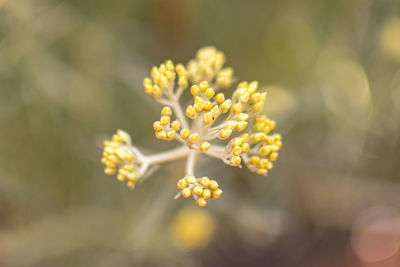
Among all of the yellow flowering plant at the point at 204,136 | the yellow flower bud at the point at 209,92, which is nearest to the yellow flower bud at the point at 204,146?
the yellow flowering plant at the point at 204,136

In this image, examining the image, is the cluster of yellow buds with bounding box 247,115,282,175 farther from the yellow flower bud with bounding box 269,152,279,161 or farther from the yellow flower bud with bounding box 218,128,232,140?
the yellow flower bud with bounding box 218,128,232,140

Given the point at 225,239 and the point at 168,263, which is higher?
the point at 225,239

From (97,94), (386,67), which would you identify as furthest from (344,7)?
A: (97,94)

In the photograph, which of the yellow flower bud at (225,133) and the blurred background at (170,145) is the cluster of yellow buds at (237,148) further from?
the blurred background at (170,145)

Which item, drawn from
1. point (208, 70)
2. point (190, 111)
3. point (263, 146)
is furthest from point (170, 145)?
point (190, 111)

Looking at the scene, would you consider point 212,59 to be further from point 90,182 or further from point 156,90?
point 90,182

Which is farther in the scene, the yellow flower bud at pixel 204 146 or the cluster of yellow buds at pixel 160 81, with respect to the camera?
the cluster of yellow buds at pixel 160 81
